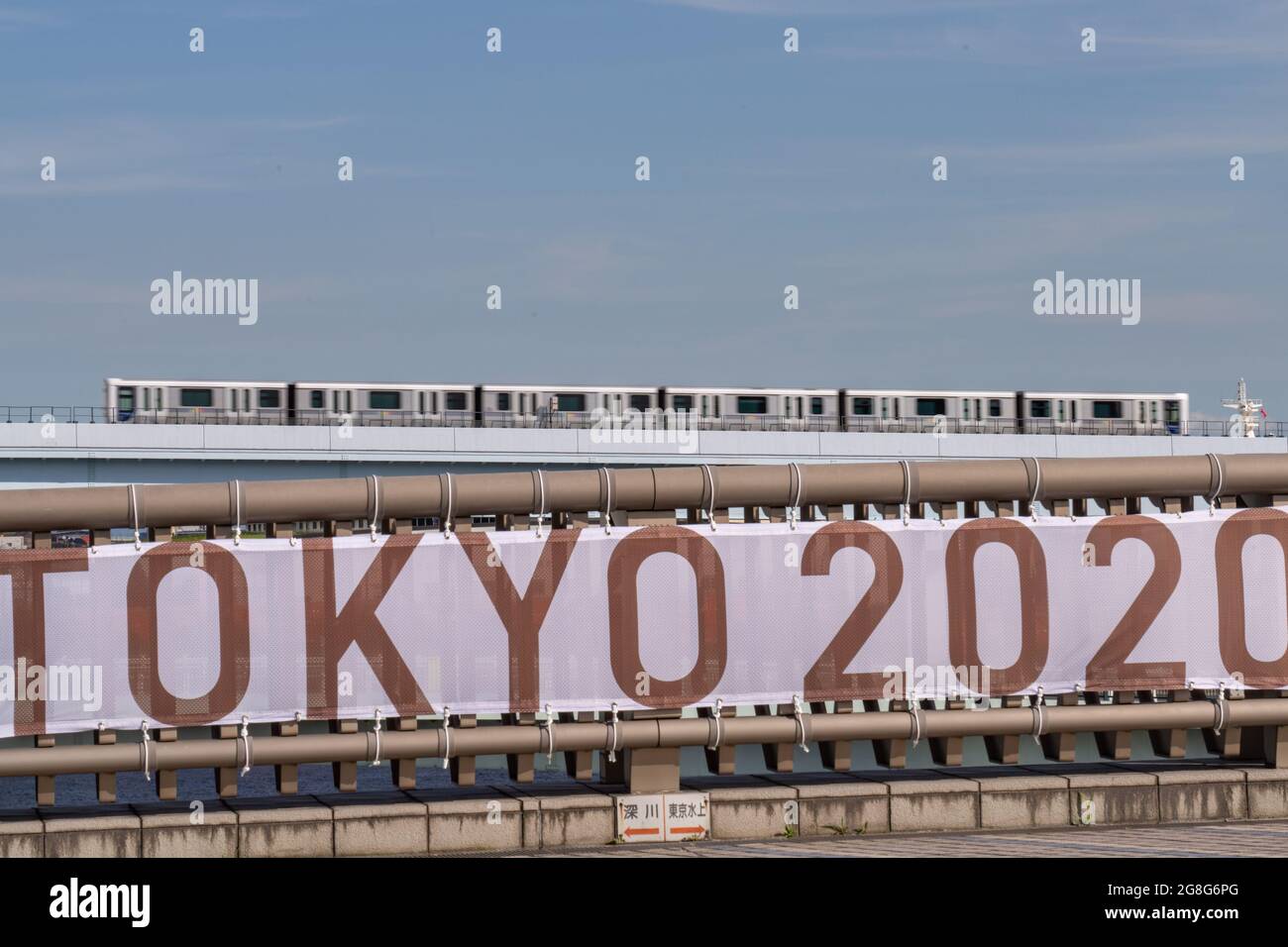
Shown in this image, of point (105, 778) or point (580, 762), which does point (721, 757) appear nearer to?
point (580, 762)

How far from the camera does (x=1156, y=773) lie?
52.3 feet

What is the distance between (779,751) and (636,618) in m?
1.83

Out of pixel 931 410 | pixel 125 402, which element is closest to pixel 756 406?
pixel 931 410

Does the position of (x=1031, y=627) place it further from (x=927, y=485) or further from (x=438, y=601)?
(x=438, y=601)

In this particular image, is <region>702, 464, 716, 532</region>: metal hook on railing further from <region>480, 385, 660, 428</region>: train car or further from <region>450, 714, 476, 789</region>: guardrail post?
<region>480, 385, 660, 428</region>: train car

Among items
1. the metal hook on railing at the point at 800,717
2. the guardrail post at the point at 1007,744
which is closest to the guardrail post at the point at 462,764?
the metal hook on railing at the point at 800,717

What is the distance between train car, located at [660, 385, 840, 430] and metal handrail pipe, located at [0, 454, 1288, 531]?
64.9 metres

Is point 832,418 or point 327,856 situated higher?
point 832,418

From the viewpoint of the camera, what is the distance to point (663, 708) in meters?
15.3

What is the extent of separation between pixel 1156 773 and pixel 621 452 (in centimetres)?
5280
